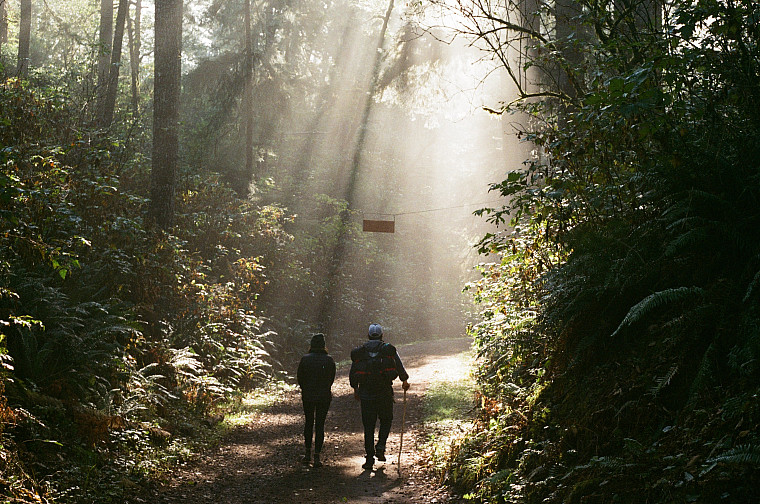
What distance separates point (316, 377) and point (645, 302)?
558cm

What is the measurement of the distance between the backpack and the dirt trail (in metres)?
1.25

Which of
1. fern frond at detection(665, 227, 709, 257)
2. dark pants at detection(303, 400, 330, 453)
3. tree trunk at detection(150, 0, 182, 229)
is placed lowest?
dark pants at detection(303, 400, 330, 453)

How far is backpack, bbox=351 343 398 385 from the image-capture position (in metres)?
8.83

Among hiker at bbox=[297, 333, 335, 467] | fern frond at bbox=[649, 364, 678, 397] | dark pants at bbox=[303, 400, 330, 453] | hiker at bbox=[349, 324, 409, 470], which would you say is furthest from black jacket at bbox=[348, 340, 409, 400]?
fern frond at bbox=[649, 364, 678, 397]

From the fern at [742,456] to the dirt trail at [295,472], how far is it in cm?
397

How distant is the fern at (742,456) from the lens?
3.27 metres

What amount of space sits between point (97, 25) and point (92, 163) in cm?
2626

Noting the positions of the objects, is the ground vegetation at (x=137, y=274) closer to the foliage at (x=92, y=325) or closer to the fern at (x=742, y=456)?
the foliage at (x=92, y=325)

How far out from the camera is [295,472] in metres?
8.49

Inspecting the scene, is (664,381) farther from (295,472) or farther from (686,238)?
(295,472)

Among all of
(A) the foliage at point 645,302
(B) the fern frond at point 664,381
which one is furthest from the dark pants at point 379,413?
(B) the fern frond at point 664,381

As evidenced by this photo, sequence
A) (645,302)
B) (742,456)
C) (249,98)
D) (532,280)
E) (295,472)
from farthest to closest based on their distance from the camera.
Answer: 1. (249,98)
2. (295,472)
3. (532,280)
4. (645,302)
5. (742,456)

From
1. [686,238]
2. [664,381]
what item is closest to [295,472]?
[664,381]

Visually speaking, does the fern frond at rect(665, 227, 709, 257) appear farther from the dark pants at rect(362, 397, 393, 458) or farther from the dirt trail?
the dark pants at rect(362, 397, 393, 458)
